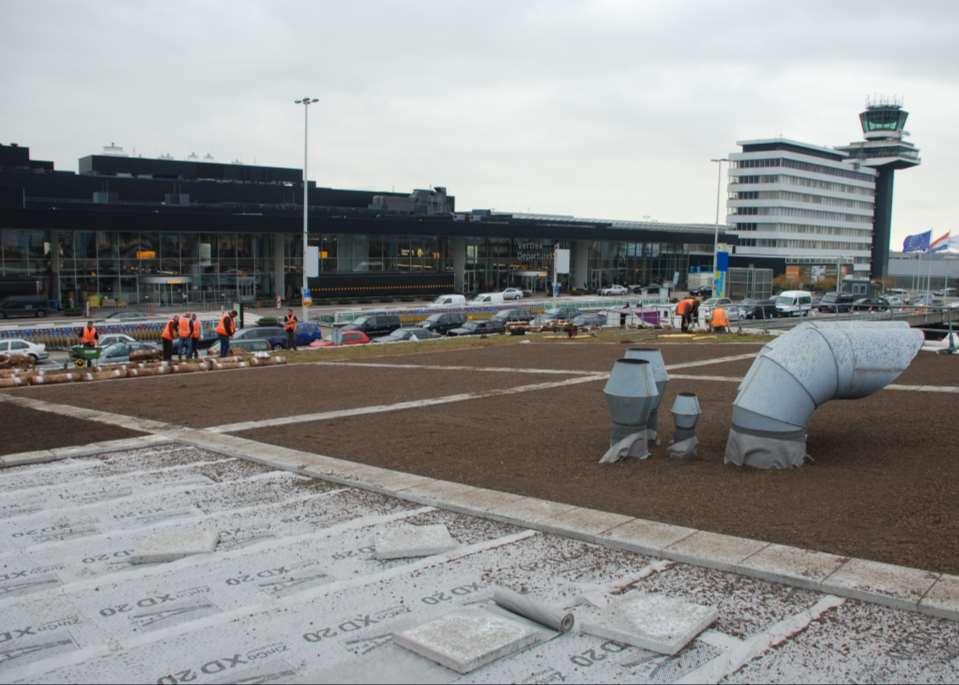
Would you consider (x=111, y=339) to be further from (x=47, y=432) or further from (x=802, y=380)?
(x=802, y=380)

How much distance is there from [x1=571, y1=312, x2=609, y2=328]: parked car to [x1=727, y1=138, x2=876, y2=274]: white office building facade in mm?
80032

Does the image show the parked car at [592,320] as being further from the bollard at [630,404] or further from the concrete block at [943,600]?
the concrete block at [943,600]

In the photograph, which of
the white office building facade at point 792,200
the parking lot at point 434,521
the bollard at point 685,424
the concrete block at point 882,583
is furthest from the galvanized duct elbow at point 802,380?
the white office building facade at point 792,200

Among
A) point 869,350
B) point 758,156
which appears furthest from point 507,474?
point 758,156

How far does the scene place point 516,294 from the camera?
7400 cm

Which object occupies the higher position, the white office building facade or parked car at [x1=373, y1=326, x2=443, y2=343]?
the white office building facade

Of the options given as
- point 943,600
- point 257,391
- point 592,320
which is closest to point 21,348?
point 257,391

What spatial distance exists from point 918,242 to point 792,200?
83.4 m

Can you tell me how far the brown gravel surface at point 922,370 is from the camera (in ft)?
59.6

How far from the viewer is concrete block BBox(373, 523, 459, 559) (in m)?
7.98

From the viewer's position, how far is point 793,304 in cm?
5609

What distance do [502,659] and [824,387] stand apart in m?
6.80

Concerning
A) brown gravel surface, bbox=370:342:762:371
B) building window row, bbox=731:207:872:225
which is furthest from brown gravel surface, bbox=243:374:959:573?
building window row, bbox=731:207:872:225

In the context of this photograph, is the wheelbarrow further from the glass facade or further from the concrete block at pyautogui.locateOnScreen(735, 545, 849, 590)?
the glass facade
